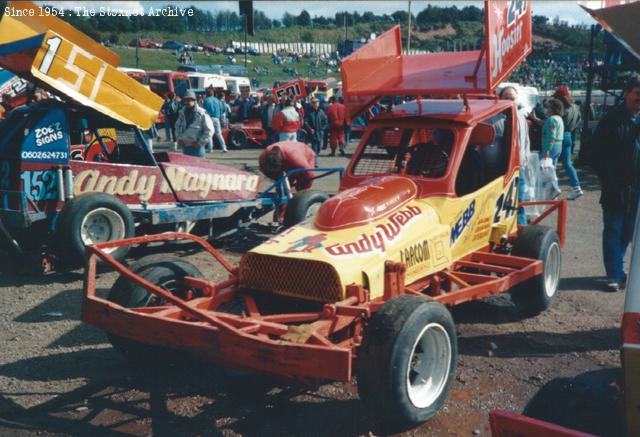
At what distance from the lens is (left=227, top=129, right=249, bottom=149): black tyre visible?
878 inches

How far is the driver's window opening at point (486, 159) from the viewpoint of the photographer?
5883 millimetres

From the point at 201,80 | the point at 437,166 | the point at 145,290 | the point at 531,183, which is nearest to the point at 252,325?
the point at 145,290

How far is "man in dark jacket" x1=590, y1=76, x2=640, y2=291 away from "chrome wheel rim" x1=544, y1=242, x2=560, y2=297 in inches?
→ 33.9

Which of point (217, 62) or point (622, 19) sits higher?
point (217, 62)

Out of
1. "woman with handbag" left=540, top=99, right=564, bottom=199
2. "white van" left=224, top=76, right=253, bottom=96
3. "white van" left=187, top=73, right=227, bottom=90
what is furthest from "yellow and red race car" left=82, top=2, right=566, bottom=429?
"white van" left=224, top=76, right=253, bottom=96

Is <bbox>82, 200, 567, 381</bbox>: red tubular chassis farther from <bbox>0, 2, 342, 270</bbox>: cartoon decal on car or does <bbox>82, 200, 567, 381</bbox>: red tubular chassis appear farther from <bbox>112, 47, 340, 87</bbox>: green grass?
<bbox>112, 47, 340, 87</bbox>: green grass

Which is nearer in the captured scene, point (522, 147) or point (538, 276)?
point (538, 276)

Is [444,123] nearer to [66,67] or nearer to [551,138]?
[66,67]

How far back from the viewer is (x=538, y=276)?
5.78 m

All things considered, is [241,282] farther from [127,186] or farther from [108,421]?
[127,186]

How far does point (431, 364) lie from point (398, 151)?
234 centimetres

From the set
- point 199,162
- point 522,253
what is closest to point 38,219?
point 199,162

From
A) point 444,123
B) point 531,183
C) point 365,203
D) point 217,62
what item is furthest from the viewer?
point 217,62

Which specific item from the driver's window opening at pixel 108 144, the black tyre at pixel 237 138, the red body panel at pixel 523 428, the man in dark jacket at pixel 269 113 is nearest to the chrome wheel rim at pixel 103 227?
the driver's window opening at pixel 108 144
